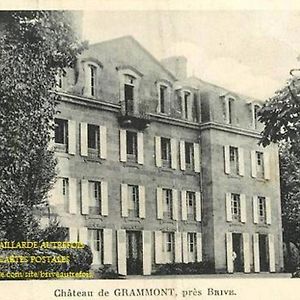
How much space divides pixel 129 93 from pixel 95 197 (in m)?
0.25

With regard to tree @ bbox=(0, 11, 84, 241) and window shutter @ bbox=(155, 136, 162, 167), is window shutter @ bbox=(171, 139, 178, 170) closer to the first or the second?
window shutter @ bbox=(155, 136, 162, 167)

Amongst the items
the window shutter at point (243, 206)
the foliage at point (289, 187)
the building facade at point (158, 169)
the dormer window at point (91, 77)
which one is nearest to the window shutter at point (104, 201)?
the building facade at point (158, 169)

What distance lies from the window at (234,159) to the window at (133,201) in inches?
9.2

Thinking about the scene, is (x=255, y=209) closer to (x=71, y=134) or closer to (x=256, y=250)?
(x=256, y=250)

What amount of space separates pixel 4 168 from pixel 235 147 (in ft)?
1.76

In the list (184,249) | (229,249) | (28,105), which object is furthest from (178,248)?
(28,105)

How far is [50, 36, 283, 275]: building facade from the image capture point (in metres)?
1.73

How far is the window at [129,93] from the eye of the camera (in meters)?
1.74

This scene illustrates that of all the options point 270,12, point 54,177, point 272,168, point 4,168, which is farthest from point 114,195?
point 270,12

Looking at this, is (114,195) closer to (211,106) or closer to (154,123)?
(154,123)

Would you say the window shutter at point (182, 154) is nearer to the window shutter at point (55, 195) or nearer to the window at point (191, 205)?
the window at point (191, 205)

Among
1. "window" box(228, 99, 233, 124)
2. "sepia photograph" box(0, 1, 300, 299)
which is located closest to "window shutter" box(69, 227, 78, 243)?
"sepia photograph" box(0, 1, 300, 299)

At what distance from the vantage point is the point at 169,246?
1.76 m

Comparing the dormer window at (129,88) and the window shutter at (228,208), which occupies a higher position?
the dormer window at (129,88)
